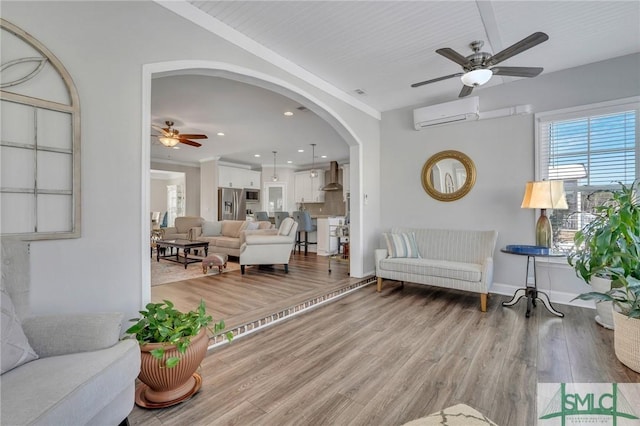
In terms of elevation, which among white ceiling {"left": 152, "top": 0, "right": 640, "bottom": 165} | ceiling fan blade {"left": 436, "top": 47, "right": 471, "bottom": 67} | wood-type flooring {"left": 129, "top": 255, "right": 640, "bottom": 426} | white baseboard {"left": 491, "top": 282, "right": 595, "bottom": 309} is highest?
white ceiling {"left": 152, "top": 0, "right": 640, "bottom": 165}

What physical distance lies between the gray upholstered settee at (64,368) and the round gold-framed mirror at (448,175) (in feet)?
13.7

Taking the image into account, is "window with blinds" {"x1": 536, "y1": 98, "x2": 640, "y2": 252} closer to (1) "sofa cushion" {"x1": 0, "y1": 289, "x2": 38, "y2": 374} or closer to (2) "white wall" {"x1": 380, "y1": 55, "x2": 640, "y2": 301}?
(2) "white wall" {"x1": 380, "y1": 55, "x2": 640, "y2": 301}

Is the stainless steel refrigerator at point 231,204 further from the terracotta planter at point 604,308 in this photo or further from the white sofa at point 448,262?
the terracotta planter at point 604,308

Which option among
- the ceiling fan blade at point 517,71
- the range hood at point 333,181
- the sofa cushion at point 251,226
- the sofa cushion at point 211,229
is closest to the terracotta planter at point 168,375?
the ceiling fan blade at point 517,71

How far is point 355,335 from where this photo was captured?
265cm

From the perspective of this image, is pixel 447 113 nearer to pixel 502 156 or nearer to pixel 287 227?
pixel 502 156

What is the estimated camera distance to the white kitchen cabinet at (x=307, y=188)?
30.7 feet

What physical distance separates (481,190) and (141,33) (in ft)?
13.9

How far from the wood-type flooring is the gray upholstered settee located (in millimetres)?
511

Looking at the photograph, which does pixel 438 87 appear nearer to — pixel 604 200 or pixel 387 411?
pixel 604 200

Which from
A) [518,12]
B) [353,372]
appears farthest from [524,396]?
[518,12]

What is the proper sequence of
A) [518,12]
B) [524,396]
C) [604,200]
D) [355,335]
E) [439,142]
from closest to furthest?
[524,396]
[518,12]
[355,335]
[604,200]
[439,142]

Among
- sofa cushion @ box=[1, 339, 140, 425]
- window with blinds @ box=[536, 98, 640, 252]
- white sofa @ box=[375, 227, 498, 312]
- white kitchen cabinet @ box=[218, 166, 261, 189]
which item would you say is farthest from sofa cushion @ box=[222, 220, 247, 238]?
window with blinds @ box=[536, 98, 640, 252]

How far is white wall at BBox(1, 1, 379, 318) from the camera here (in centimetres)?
166
